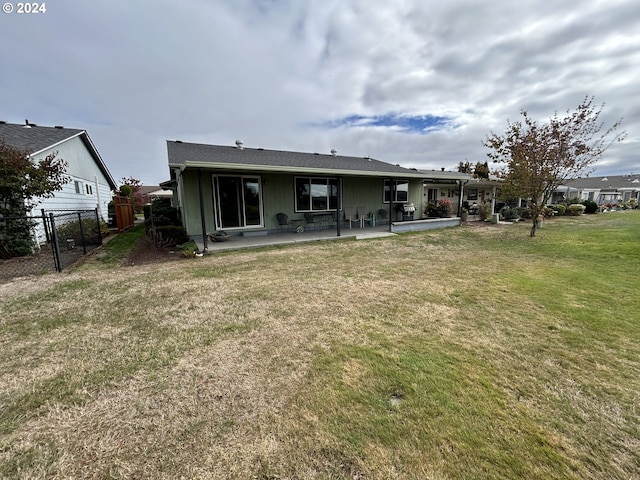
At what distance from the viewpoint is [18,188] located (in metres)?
6.84

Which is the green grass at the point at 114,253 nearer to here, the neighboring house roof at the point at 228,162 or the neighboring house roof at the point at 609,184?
the neighboring house roof at the point at 228,162

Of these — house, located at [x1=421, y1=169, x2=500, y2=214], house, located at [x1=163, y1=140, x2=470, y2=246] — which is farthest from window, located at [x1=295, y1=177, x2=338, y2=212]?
house, located at [x1=421, y1=169, x2=500, y2=214]

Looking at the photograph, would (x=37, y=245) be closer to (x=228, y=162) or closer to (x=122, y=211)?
(x=228, y=162)

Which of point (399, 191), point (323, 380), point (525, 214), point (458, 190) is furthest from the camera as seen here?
point (458, 190)

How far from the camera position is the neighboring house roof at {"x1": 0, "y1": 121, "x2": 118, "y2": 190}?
29.4 ft

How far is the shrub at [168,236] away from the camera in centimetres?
846

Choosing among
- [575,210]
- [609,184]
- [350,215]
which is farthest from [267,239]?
[609,184]

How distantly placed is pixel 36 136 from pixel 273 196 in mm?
9601

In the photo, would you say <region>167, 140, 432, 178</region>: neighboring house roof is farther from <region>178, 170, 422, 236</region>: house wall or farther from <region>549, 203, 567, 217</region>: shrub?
<region>549, 203, 567, 217</region>: shrub

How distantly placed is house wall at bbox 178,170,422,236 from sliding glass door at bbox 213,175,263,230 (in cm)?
18

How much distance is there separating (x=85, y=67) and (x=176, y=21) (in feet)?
15.0

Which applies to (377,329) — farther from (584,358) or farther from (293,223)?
(293,223)

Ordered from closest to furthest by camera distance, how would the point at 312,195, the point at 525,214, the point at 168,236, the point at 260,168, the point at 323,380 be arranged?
1. the point at 323,380
2. the point at 260,168
3. the point at 168,236
4. the point at 312,195
5. the point at 525,214

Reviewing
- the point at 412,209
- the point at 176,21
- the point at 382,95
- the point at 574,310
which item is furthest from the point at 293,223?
the point at 382,95
